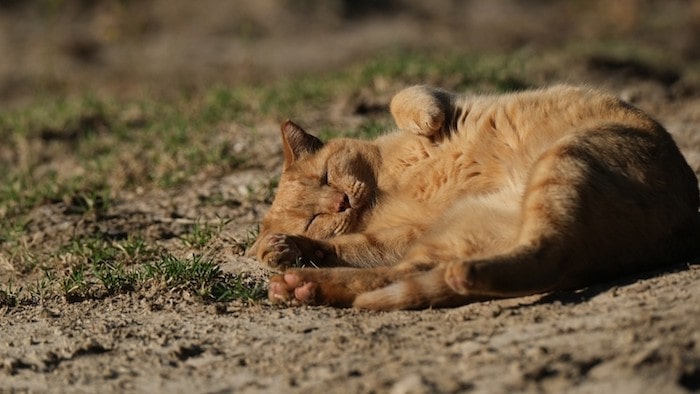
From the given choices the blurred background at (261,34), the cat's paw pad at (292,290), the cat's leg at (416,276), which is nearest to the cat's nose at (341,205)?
the cat's leg at (416,276)

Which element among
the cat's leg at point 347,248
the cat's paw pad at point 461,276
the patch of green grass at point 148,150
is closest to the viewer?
the cat's paw pad at point 461,276

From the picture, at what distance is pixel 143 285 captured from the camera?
429 cm

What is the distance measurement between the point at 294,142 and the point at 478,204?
1278 mm

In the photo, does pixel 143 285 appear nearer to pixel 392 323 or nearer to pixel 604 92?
pixel 392 323

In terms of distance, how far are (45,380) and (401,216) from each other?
181cm

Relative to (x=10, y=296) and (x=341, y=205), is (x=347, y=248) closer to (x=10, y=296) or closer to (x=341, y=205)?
(x=341, y=205)

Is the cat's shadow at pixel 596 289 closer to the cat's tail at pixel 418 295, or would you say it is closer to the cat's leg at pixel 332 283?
the cat's tail at pixel 418 295

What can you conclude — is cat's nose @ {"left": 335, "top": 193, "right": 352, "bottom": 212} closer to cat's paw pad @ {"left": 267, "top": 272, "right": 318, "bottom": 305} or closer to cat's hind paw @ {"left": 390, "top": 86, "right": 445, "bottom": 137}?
cat's hind paw @ {"left": 390, "top": 86, "right": 445, "bottom": 137}

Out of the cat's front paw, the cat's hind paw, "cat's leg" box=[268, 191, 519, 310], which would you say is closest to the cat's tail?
"cat's leg" box=[268, 191, 519, 310]

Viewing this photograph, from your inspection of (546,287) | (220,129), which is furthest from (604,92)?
(220,129)

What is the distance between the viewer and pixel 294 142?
504cm

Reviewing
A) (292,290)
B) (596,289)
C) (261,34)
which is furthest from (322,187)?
(261,34)

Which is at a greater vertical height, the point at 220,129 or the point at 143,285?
the point at 220,129

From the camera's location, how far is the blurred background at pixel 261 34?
11.6 m
